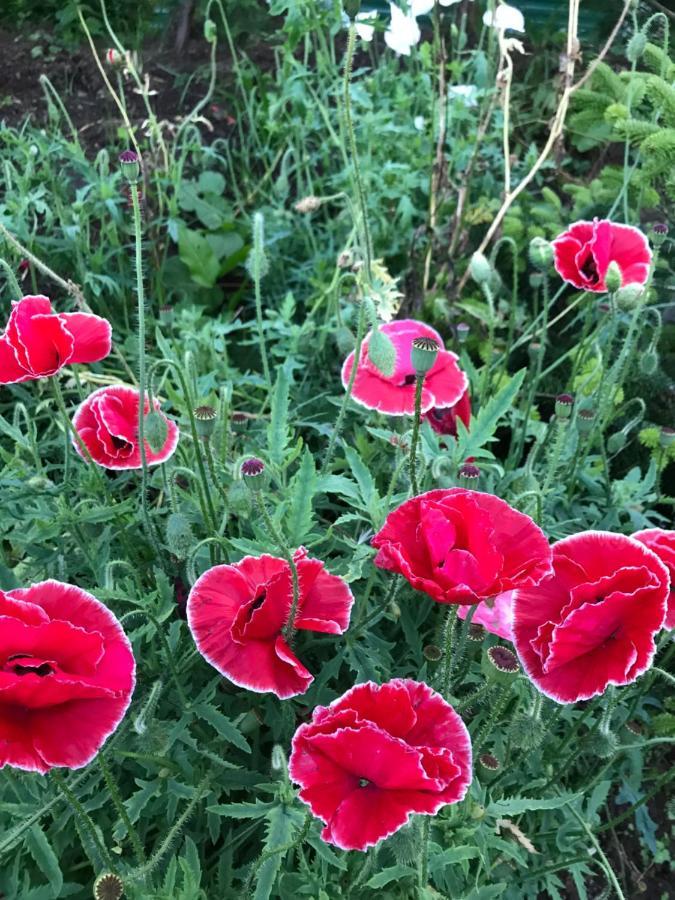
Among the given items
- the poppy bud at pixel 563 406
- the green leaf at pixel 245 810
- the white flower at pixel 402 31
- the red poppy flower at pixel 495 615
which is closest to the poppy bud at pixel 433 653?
the red poppy flower at pixel 495 615

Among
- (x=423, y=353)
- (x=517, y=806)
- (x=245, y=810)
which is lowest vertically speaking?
(x=517, y=806)

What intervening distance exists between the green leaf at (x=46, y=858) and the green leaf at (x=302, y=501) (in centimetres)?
52

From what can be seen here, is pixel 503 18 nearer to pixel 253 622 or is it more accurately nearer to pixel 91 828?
pixel 253 622

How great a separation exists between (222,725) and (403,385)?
0.69m

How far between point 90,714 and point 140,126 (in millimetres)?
2914

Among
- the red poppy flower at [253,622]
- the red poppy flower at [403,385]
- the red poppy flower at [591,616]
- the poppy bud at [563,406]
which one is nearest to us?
the red poppy flower at [591,616]

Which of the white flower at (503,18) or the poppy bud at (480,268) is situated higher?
the white flower at (503,18)

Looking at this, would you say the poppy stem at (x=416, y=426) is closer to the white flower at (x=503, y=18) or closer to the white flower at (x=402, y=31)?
the white flower at (x=503, y=18)

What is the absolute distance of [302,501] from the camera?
1.28 m

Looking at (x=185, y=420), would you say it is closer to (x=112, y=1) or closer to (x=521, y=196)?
(x=521, y=196)

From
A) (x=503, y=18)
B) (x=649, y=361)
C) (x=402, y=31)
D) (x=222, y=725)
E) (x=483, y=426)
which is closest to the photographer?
(x=222, y=725)

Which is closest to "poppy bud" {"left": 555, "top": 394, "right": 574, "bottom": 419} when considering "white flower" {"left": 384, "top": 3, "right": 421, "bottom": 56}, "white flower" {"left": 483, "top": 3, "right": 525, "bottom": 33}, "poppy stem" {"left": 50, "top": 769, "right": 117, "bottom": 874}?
"poppy stem" {"left": 50, "top": 769, "right": 117, "bottom": 874}

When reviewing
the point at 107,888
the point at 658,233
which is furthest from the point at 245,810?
the point at 658,233

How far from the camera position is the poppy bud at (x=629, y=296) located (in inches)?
61.3
